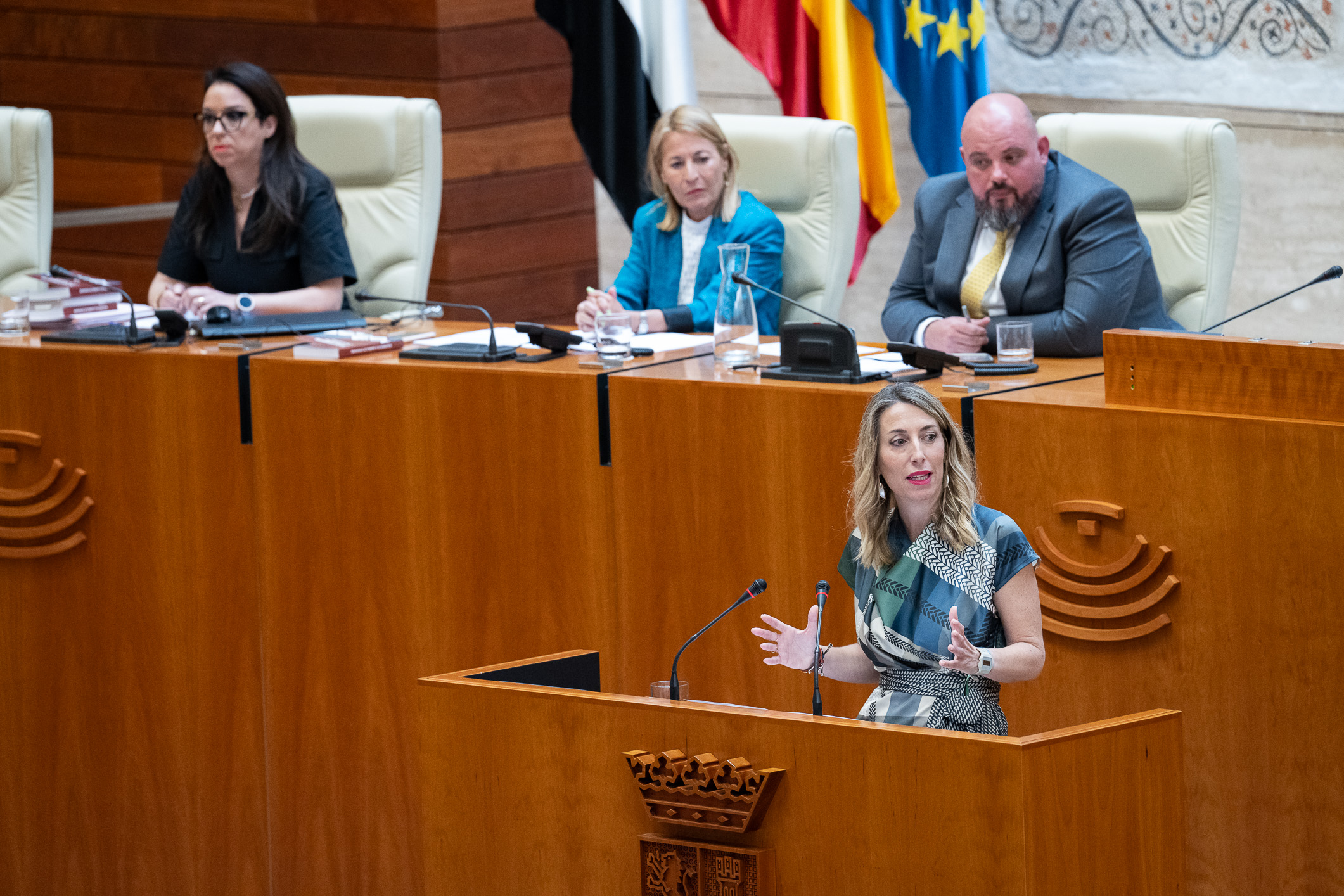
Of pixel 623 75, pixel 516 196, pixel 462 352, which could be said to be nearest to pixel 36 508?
pixel 462 352

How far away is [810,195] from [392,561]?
4.22 feet

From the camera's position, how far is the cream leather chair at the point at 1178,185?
11.3 feet

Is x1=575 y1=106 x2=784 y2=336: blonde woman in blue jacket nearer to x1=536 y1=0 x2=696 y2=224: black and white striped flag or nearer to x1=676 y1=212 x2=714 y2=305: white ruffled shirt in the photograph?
x1=676 y1=212 x2=714 y2=305: white ruffled shirt

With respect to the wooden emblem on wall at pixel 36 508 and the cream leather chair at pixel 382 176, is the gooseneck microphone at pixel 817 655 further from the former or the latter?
the cream leather chair at pixel 382 176

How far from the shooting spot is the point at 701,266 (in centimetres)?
376

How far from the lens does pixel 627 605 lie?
296 centimetres

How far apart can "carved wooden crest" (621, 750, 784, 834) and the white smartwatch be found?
1.13 feet

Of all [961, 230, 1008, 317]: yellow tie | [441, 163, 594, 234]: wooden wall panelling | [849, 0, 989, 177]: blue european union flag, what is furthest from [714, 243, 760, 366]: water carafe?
[441, 163, 594, 234]: wooden wall panelling

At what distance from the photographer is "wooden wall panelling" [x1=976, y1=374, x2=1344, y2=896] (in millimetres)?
2369

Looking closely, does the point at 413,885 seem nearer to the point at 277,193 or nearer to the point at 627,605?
the point at 627,605

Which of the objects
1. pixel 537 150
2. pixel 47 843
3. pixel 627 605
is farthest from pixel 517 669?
pixel 537 150

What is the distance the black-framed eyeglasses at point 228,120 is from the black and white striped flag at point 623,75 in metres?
1.25

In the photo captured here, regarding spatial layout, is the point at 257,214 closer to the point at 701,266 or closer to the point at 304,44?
the point at 701,266

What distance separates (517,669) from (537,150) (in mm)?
3863
